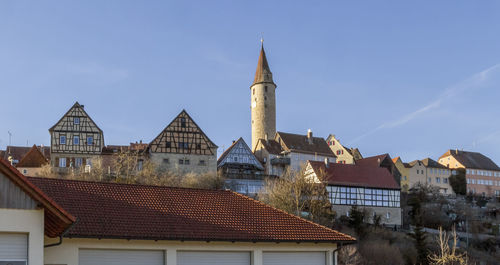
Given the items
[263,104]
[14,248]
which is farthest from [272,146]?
[14,248]

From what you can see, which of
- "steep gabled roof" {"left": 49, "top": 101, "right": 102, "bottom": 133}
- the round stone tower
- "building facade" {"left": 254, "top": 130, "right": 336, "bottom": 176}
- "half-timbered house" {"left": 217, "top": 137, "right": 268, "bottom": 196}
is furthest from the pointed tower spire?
"steep gabled roof" {"left": 49, "top": 101, "right": 102, "bottom": 133}

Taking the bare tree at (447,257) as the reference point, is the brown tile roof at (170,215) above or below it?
above

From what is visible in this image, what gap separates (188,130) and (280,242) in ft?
180

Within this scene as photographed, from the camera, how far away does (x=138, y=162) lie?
243 ft

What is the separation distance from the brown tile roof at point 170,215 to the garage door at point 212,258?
73 centimetres

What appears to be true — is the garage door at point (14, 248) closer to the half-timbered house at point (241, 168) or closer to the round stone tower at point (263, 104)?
the half-timbered house at point (241, 168)

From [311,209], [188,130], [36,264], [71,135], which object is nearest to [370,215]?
[311,209]

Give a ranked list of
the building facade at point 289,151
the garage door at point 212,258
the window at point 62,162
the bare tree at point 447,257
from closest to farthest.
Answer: the garage door at point 212,258
the bare tree at point 447,257
the window at point 62,162
the building facade at point 289,151

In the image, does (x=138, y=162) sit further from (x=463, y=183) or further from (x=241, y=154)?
(x=463, y=183)

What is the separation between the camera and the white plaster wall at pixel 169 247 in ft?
67.8

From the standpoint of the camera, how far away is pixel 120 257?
Result: 71.3 ft

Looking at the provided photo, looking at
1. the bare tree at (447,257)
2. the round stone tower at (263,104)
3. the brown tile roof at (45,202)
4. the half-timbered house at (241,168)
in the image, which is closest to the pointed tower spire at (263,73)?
the round stone tower at (263,104)

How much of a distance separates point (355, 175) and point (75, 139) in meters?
32.1

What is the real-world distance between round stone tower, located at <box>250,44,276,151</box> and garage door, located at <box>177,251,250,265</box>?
82196mm
